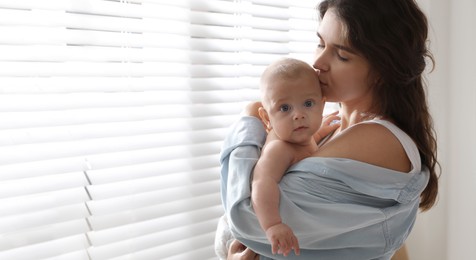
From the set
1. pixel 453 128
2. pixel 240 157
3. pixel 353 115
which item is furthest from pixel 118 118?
pixel 453 128

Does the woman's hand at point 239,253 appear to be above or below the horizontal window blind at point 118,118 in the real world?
below

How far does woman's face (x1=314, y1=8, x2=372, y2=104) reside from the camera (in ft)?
3.99

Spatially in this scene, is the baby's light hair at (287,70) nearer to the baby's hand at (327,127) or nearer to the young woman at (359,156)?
the young woman at (359,156)

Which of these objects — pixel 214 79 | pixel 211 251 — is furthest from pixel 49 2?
pixel 211 251

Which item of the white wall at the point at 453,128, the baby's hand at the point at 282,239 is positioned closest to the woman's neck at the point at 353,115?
the baby's hand at the point at 282,239

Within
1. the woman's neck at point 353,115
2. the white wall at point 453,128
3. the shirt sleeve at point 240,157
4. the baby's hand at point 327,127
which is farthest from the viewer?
the white wall at point 453,128

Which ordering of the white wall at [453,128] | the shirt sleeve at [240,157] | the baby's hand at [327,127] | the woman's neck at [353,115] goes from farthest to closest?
1. the white wall at [453,128]
2. the baby's hand at [327,127]
3. the woman's neck at [353,115]
4. the shirt sleeve at [240,157]

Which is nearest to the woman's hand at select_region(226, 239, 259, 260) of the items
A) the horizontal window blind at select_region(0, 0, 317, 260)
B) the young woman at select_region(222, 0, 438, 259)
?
the young woman at select_region(222, 0, 438, 259)

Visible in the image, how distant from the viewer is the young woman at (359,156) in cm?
112

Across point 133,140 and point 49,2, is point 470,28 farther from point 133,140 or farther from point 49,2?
point 49,2

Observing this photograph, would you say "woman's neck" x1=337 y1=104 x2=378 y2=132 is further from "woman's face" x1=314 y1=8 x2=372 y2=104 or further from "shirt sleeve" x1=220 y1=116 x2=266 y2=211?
"shirt sleeve" x1=220 y1=116 x2=266 y2=211

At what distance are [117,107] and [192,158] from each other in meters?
0.35

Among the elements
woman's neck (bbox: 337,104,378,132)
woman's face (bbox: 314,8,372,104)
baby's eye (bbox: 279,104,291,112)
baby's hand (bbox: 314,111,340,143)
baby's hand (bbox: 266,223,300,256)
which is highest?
woman's face (bbox: 314,8,372,104)

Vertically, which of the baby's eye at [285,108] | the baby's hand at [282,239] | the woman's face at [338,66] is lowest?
the baby's hand at [282,239]
